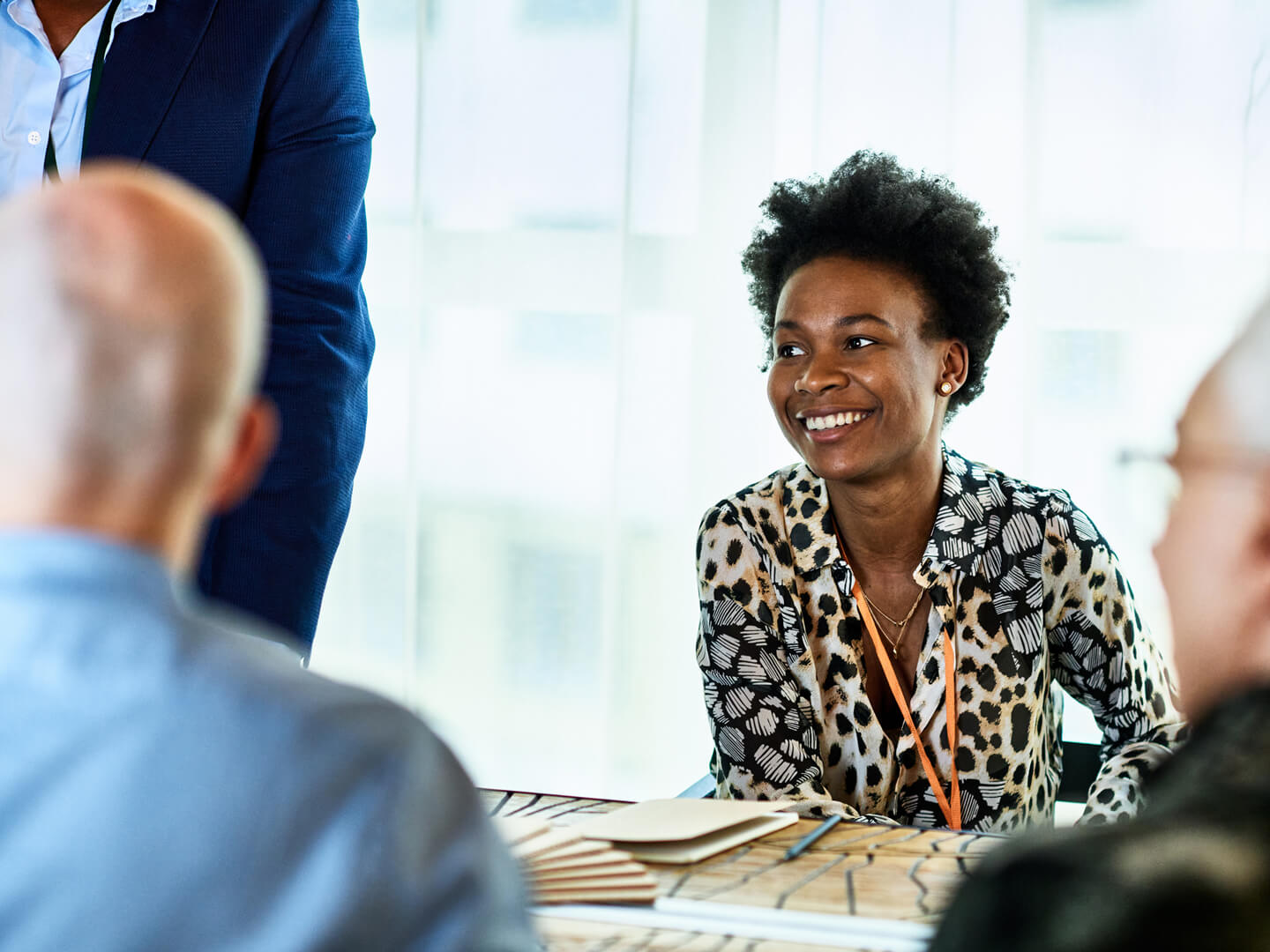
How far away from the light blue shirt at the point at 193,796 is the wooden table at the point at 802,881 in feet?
1.69

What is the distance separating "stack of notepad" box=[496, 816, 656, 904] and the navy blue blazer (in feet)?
2.19

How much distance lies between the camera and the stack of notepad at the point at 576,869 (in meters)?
1.23

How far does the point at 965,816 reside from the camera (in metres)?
2.08

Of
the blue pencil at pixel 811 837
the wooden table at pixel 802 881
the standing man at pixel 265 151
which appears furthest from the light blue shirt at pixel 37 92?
the blue pencil at pixel 811 837

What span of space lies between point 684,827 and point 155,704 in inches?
33.4

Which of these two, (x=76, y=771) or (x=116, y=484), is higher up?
(x=116, y=484)

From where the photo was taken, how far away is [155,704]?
2.01 feet

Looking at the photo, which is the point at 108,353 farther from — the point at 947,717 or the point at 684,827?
the point at 947,717

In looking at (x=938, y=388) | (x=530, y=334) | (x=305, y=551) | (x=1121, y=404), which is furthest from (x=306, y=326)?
(x=1121, y=404)

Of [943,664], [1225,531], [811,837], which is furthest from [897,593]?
[1225,531]

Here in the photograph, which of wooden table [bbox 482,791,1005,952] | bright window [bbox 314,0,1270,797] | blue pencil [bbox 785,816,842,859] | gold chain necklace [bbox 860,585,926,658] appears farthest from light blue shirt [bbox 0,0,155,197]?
bright window [bbox 314,0,1270,797]

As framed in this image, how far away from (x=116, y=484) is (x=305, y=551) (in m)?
1.21

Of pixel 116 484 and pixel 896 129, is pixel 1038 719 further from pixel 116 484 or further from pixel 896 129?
pixel 116 484

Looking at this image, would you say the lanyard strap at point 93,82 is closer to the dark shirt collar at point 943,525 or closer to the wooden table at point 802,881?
the wooden table at point 802,881
